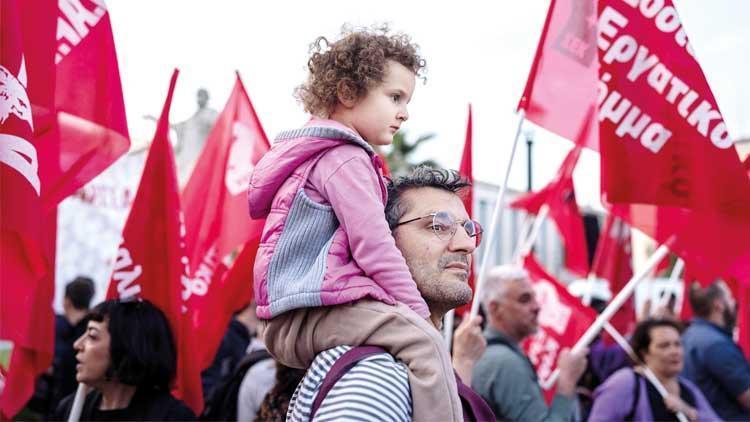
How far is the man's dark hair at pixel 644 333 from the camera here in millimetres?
6211

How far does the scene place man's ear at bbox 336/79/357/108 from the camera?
8.24 feet

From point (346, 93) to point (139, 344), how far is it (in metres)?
2.26

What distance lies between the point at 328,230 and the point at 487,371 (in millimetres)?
2664

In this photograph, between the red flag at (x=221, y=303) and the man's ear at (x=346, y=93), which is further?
the red flag at (x=221, y=303)

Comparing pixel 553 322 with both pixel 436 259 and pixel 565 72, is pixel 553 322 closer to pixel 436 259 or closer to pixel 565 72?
pixel 565 72

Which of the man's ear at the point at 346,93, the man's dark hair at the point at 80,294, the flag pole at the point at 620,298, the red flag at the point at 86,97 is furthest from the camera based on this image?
the man's dark hair at the point at 80,294

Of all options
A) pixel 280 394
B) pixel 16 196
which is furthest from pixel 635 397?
pixel 16 196

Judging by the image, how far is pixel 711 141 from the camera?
4.16m

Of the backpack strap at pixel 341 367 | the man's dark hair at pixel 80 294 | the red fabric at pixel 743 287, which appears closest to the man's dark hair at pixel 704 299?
the red fabric at pixel 743 287

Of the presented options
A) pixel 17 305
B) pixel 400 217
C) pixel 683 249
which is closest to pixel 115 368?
pixel 17 305

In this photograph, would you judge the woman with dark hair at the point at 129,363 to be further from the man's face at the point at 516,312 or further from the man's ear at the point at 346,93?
the man's ear at the point at 346,93

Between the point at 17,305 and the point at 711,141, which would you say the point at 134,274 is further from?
the point at 711,141

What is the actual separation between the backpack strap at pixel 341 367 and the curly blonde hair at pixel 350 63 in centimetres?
78

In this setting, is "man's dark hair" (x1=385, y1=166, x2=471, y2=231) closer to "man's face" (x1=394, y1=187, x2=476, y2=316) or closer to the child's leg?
"man's face" (x1=394, y1=187, x2=476, y2=316)
